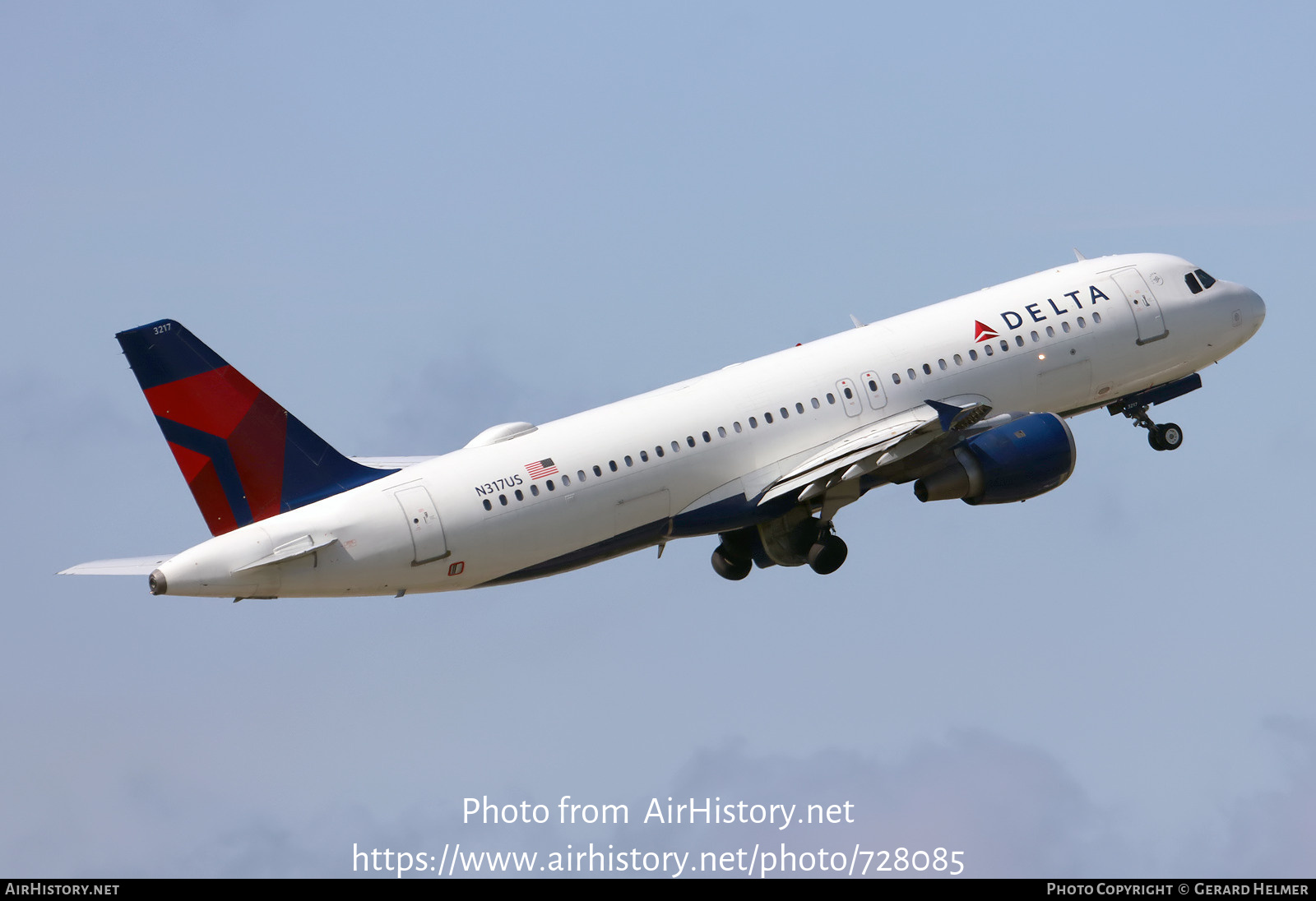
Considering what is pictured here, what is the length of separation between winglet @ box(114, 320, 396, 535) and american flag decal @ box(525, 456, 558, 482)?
5093mm

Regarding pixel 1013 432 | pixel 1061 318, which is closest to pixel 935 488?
pixel 1013 432

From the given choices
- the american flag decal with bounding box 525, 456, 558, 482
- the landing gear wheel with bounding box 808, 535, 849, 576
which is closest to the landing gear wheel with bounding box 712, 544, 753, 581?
the landing gear wheel with bounding box 808, 535, 849, 576

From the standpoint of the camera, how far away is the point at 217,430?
50.1m

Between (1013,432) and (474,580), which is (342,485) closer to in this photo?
(474,580)

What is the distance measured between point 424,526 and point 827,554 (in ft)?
36.5

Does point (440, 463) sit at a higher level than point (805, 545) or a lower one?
higher

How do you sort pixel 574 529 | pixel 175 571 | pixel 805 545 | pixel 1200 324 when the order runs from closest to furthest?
pixel 175 571 < pixel 574 529 < pixel 805 545 < pixel 1200 324

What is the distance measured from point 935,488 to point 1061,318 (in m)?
6.40

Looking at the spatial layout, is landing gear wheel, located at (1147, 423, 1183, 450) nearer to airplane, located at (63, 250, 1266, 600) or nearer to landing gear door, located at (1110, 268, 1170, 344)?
airplane, located at (63, 250, 1266, 600)

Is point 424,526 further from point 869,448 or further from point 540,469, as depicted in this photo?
point 869,448

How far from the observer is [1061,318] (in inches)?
2245

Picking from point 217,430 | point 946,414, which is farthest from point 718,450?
point 217,430

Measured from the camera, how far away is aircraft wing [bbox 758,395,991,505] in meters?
52.8

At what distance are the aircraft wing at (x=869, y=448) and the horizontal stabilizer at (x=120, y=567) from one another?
581 inches
